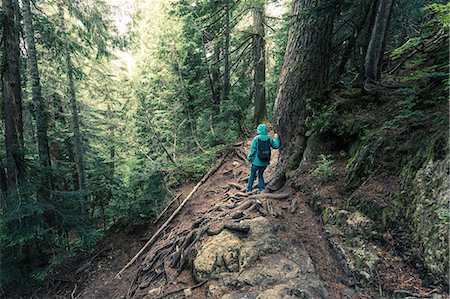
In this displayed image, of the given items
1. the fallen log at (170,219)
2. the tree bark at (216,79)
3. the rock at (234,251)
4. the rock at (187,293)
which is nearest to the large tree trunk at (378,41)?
the rock at (234,251)

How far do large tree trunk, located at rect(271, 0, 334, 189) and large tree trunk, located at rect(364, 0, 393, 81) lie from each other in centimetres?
94

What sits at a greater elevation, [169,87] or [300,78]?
[169,87]

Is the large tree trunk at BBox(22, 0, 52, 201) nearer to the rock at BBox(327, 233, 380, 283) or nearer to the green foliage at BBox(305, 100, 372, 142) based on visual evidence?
the green foliage at BBox(305, 100, 372, 142)

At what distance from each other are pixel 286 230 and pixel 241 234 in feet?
2.80

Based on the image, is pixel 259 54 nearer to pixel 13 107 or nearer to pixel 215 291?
pixel 13 107

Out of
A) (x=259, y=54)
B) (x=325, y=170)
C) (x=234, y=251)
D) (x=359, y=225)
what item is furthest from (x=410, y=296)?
(x=259, y=54)

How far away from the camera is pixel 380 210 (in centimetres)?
375

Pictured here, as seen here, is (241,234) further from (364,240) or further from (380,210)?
(380,210)

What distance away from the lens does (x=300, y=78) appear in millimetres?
6398

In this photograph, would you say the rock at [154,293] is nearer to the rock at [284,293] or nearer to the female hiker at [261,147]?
the rock at [284,293]

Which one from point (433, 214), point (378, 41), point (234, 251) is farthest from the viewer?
point (378, 41)

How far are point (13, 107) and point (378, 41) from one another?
9454mm

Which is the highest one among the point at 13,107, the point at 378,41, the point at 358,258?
the point at 378,41

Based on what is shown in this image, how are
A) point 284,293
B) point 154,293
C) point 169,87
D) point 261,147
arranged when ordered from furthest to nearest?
1. point 169,87
2. point 261,147
3. point 154,293
4. point 284,293
